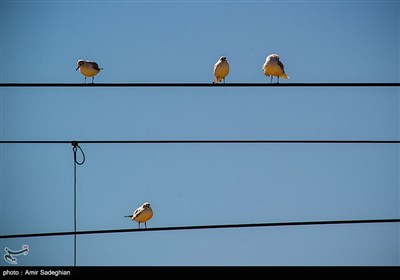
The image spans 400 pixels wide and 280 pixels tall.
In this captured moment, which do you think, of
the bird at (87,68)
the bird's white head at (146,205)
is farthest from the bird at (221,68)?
the bird's white head at (146,205)

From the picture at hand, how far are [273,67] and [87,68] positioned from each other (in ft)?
9.94

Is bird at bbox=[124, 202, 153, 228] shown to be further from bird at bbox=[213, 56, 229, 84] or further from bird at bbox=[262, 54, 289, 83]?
bird at bbox=[262, 54, 289, 83]

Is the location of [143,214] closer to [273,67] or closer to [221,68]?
[221,68]

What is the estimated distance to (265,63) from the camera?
12328 millimetres

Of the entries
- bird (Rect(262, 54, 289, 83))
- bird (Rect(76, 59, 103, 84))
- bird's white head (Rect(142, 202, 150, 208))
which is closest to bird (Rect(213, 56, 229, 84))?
bird (Rect(262, 54, 289, 83))

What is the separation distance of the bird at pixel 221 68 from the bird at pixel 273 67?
0.59 meters

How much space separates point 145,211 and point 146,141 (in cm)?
462

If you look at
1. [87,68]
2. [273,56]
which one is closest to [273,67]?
[273,56]

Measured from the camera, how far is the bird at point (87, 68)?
42.5 feet

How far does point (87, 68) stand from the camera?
42.5ft

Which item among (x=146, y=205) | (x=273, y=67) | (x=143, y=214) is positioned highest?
(x=273, y=67)
